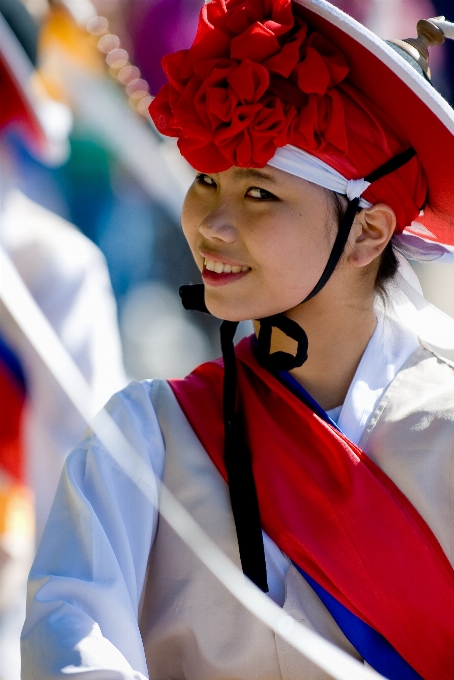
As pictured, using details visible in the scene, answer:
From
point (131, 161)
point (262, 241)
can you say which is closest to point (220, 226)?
point (262, 241)

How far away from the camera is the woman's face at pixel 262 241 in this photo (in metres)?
1.37

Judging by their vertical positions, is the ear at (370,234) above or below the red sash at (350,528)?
above

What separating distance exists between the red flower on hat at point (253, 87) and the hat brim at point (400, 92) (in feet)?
0.10

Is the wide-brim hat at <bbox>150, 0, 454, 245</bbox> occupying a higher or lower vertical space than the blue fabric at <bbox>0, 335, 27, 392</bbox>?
higher

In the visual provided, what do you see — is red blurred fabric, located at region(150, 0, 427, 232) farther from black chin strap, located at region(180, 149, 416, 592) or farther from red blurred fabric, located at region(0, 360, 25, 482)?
red blurred fabric, located at region(0, 360, 25, 482)

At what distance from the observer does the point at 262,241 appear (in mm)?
1357

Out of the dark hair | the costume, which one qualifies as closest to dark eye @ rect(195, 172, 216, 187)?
the dark hair

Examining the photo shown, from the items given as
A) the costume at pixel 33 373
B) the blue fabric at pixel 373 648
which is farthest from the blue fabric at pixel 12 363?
the blue fabric at pixel 373 648

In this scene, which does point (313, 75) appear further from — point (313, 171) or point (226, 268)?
point (226, 268)

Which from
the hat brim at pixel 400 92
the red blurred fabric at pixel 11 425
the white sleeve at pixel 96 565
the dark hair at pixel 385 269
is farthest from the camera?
the red blurred fabric at pixel 11 425

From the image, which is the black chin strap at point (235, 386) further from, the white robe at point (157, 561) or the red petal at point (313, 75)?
the red petal at point (313, 75)

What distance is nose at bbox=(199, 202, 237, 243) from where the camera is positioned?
1.36 meters

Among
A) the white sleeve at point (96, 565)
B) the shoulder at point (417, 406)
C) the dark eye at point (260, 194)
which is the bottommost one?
the white sleeve at point (96, 565)

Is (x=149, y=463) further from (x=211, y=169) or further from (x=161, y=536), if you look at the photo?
(x=211, y=169)
